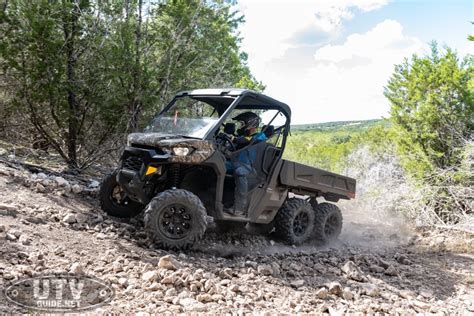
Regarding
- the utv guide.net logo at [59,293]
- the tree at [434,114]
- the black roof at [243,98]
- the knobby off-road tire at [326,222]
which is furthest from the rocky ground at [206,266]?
the tree at [434,114]

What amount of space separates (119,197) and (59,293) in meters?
3.00

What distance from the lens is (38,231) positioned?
16.8 feet

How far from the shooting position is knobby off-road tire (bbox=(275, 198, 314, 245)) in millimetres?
7352

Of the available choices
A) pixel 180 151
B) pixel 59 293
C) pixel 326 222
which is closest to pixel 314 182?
pixel 326 222

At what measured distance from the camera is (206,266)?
523cm

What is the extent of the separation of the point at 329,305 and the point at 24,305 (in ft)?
9.14

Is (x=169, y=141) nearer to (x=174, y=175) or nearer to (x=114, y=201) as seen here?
(x=174, y=175)

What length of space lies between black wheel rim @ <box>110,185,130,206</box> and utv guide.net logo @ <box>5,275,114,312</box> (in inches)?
99.5

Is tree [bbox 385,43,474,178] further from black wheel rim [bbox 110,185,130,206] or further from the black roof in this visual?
black wheel rim [bbox 110,185,130,206]

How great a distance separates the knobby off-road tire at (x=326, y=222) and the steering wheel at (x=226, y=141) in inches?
96.4

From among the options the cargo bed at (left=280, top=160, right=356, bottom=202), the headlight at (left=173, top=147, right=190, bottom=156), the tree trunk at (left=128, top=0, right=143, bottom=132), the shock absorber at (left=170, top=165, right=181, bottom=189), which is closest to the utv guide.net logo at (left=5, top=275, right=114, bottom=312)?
the headlight at (left=173, top=147, right=190, bottom=156)

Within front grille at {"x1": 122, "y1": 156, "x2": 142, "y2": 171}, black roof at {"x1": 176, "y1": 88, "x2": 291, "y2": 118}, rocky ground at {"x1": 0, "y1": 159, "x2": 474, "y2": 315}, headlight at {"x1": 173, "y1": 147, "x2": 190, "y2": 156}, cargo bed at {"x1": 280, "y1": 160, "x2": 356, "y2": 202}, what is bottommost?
rocky ground at {"x1": 0, "y1": 159, "x2": 474, "y2": 315}

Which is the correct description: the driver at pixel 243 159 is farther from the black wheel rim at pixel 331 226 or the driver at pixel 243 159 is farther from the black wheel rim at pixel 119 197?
the black wheel rim at pixel 331 226

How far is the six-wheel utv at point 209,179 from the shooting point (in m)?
5.48
